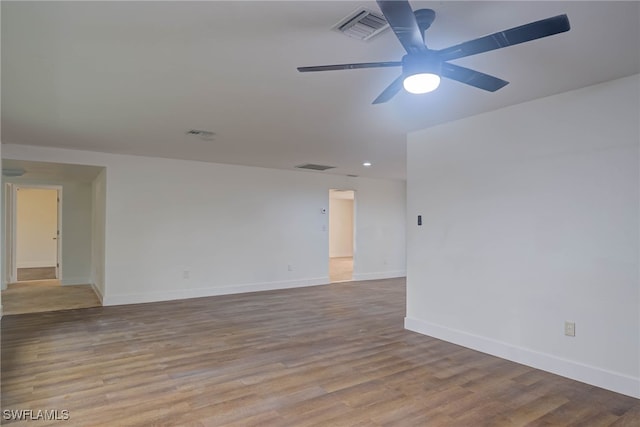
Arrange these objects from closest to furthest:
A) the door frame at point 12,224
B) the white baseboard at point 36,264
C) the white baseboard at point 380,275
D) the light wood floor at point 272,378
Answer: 1. the light wood floor at point 272,378
2. the door frame at point 12,224
3. the white baseboard at point 380,275
4. the white baseboard at point 36,264

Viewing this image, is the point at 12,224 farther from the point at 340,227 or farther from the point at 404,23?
the point at 340,227

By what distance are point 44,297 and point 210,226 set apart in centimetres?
296

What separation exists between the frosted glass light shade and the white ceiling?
33 centimetres

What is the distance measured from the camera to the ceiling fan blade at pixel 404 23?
149 cm

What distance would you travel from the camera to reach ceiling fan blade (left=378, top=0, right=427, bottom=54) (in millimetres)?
1486

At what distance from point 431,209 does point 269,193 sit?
3754mm

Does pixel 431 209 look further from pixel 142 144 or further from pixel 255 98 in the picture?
pixel 142 144

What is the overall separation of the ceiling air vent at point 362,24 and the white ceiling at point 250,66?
57 millimetres

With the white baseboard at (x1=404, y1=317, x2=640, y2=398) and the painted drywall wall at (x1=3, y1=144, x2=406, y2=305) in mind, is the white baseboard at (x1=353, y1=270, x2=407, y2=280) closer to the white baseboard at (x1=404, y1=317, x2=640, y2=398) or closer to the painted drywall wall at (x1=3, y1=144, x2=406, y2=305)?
the painted drywall wall at (x1=3, y1=144, x2=406, y2=305)

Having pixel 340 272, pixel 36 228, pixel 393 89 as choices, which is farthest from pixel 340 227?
pixel 393 89

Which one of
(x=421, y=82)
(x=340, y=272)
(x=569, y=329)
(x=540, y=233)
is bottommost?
(x=340, y=272)

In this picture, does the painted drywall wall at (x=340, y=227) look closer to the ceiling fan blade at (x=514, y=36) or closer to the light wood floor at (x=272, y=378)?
the light wood floor at (x=272, y=378)

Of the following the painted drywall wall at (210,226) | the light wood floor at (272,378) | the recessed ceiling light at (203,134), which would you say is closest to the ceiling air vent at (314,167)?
the painted drywall wall at (210,226)

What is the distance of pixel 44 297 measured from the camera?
6273 millimetres
